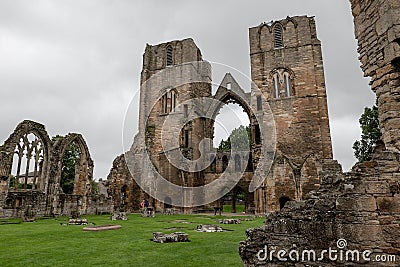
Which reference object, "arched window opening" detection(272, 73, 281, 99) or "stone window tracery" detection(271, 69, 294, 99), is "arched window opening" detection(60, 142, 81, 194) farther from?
"stone window tracery" detection(271, 69, 294, 99)

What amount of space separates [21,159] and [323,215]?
18.2m

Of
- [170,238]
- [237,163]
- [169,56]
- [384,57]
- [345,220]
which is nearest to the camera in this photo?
[345,220]

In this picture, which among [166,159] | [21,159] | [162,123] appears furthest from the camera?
[162,123]

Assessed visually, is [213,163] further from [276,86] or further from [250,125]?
[276,86]

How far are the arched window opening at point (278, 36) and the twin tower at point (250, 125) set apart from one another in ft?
0.29

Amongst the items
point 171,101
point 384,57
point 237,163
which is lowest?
point 384,57

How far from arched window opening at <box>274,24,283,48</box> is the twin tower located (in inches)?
3.4

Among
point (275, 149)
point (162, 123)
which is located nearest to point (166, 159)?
point (162, 123)

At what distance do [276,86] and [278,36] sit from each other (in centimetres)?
487

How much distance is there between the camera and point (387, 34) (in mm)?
5191

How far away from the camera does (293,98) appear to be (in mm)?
23219

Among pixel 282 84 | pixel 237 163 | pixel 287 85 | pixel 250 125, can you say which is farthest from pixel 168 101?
pixel 287 85

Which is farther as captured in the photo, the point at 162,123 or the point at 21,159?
the point at 162,123

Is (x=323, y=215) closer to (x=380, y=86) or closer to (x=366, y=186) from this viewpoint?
(x=366, y=186)
